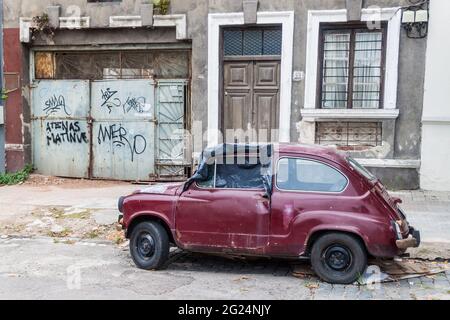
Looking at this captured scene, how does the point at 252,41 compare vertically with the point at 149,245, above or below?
above

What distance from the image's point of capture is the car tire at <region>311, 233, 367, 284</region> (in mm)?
5762

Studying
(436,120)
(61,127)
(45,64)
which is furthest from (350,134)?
(45,64)

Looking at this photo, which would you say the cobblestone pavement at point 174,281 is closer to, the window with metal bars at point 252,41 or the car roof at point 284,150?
the car roof at point 284,150

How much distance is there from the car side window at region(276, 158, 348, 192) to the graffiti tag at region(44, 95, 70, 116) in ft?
27.6

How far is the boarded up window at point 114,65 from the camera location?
12.5 meters

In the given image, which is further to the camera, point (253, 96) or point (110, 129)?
point (110, 129)

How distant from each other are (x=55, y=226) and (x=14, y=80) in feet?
18.4

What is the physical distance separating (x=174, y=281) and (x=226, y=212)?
996 millimetres

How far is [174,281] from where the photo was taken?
19.9 feet

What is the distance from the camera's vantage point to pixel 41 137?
1327 centimetres

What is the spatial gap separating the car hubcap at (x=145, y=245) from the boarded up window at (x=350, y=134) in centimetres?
587

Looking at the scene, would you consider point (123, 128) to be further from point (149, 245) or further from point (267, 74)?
point (149, 245)

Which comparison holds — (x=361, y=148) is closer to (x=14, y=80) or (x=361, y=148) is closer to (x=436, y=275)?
(x=436, y=275)

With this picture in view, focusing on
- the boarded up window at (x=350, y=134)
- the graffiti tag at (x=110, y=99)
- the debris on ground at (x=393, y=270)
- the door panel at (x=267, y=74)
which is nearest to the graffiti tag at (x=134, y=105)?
the graffiti tag at (x=110, y=99)
